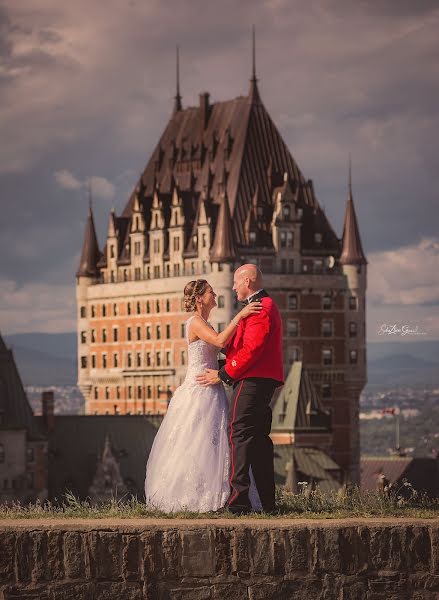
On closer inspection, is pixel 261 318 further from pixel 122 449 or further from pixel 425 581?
pixel 122 449

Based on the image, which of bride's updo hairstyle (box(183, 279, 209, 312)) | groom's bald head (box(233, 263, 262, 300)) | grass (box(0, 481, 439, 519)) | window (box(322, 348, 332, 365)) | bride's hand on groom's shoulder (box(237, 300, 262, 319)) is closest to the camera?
grass (box(0, 481, 439, 519))

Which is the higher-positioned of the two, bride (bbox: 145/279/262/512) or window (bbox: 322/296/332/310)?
window (bbox: 322/296/332/310)

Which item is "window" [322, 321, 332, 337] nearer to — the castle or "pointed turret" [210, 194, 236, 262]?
the castle

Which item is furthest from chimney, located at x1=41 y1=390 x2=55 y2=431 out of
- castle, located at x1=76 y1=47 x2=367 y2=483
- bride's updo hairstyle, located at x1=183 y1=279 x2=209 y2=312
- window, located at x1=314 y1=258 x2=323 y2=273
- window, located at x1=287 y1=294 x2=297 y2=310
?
bride's updo hairstyle, located at x1=183 y1=279 x2=209 y2=312

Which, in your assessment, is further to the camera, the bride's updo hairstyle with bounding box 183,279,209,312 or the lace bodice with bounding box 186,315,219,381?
the lace bodice with bounding box 186,315,219,381

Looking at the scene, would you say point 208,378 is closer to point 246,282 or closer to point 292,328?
point 246,282

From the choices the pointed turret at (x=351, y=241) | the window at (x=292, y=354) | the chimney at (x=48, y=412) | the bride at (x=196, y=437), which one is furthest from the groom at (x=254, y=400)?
the pointed turret at (x=351, y=241)

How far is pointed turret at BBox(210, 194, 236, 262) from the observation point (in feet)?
533

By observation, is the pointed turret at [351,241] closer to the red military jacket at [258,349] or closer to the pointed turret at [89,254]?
the pointed turret at [89,254]

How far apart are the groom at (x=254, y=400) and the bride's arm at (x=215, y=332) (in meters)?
0.08

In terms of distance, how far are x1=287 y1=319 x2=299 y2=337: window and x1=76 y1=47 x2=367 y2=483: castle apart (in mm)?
79

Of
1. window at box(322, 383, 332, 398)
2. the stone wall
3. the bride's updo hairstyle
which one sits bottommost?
the stone wall

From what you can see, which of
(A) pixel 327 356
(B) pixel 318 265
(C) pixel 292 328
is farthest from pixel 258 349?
(B) pixel 318 265

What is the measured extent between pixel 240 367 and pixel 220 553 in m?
3.30
